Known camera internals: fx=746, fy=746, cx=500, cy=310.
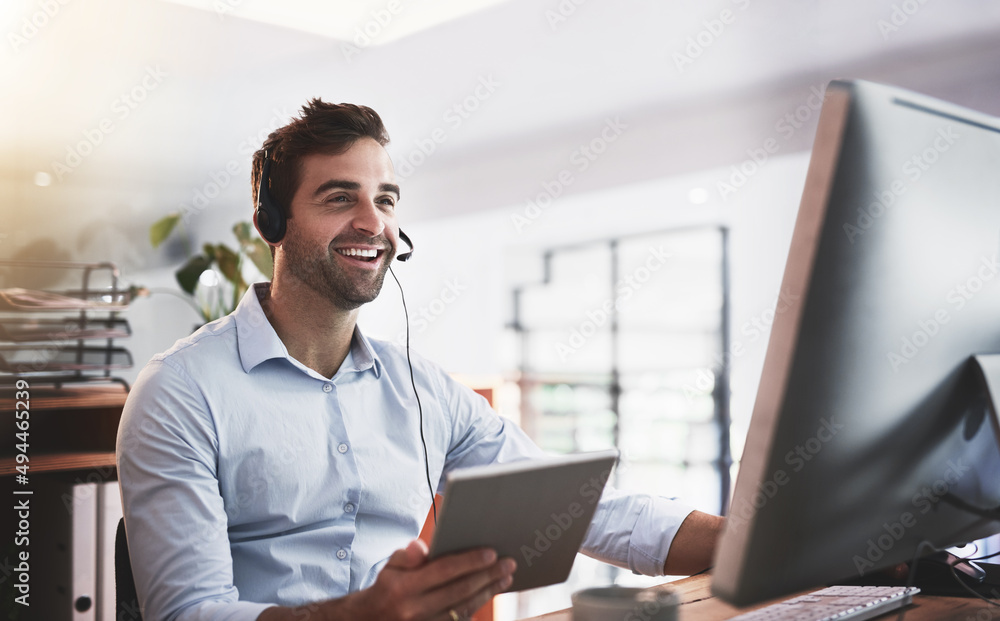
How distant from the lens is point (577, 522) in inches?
31.7

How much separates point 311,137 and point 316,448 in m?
0.58

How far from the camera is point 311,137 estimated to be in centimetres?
140

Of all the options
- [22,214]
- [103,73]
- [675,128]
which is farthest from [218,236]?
[675,128]

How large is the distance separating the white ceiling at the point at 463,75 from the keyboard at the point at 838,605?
95.1 inches

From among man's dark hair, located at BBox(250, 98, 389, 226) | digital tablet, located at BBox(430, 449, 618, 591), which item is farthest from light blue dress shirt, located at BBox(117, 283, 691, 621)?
digital tablet, located at BBox(430, 449, 618, 591)

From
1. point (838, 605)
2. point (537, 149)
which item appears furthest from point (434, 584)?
point (537, 149)

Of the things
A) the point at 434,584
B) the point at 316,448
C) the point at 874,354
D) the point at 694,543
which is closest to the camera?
the point at 874,354

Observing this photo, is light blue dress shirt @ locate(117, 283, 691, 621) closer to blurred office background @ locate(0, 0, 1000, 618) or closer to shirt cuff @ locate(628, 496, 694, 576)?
shirt cuff @ locate(628, 496, 694, 576)

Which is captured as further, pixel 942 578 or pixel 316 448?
pixel 316 448

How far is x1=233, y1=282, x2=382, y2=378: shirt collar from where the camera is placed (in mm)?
1244

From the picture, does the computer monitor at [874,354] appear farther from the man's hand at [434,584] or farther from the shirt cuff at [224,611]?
the shirt cuff at [224,611]

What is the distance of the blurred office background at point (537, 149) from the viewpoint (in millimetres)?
2969

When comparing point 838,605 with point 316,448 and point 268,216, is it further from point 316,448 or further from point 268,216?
point 268,216

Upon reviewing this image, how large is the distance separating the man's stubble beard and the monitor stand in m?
0.92
